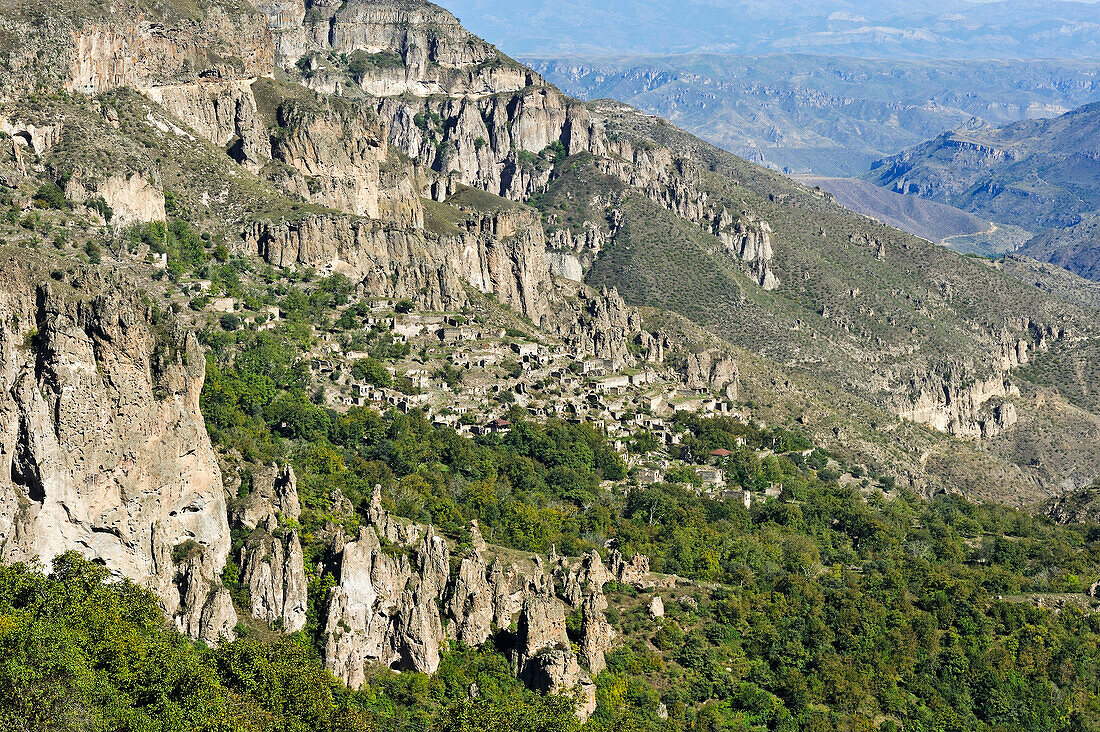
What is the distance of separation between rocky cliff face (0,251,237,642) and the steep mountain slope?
128 mm

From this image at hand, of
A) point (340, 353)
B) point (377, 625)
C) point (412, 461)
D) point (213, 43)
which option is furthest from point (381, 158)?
point (377, 625)

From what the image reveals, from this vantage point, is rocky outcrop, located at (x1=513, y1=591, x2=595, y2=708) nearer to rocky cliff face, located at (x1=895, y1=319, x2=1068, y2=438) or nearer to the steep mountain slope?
the steep mountain slope

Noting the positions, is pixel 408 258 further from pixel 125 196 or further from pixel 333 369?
pixel 125 196

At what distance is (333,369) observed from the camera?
103 metres

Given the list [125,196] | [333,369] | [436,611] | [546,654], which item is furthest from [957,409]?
[436,611]

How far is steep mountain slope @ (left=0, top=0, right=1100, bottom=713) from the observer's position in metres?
57.1

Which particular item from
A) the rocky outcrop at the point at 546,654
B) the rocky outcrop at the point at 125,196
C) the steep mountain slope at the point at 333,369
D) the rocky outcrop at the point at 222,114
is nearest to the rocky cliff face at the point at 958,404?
the steep mountain slope at the point at 333,369

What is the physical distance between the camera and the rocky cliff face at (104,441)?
54250mm

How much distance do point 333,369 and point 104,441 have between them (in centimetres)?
Answer: 4792

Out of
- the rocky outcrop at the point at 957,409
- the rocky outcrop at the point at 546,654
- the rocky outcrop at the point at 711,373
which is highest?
the rocky outcrop at the point at 546,654

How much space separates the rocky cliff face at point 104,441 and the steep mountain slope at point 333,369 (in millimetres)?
128

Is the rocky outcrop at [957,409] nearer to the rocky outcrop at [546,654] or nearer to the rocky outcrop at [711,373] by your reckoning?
the rocky outcrop at [711,373]

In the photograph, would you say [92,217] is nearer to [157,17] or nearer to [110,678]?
[157,17]

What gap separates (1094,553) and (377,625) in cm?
6100
